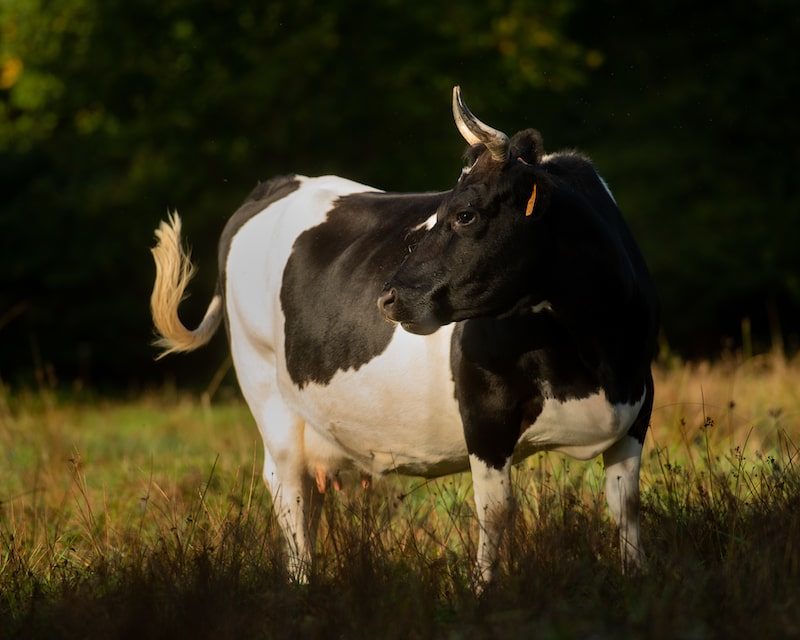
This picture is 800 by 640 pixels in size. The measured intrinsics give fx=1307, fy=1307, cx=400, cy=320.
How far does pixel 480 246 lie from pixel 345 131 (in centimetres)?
1773

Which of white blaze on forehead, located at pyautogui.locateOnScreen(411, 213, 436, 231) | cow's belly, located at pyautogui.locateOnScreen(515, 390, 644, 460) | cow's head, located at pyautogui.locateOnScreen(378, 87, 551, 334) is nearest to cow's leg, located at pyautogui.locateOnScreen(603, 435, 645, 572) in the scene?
cow's belly, located at pyautogui.locateOnScreen(515, 390, 644, 460)

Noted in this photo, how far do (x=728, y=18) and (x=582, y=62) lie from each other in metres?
2.60

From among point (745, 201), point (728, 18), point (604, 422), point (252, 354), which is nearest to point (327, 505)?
point (252, 354)

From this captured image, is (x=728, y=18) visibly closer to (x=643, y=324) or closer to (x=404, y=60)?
(x=404, y=60)

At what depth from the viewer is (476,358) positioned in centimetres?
500

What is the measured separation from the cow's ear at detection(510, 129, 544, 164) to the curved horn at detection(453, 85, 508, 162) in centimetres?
15

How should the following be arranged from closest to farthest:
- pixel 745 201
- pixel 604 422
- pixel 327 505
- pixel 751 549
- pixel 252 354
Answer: pixel 751 549 → pixel 604 422 → pixel 327 505 → pixel 252 354 → pixel 745 201

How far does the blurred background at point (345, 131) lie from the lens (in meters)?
21.0

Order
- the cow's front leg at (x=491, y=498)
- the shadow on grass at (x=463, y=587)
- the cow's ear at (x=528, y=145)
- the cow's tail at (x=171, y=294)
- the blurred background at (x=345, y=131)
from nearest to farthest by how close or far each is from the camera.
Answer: the shadow on grass at (x=463, y=587)
the cow's ear at (x=528, y=145)
the cow's front leg at (x=491, y=498)
the cow's tail at (x=171, y=294)
the blurred background at (x=345, y=131)

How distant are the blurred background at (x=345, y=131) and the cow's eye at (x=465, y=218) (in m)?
16.5

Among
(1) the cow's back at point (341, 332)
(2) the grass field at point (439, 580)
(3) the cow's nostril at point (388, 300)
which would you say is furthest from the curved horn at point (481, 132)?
(2) the grass field at point (439, 580)

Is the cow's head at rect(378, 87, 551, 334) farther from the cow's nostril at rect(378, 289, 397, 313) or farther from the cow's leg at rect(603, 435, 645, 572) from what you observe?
the cow's leg at rect(603, 435, 645, 572)

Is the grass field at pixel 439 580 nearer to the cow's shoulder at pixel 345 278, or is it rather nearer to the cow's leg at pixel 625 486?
the cow's leg at pixel 625 486

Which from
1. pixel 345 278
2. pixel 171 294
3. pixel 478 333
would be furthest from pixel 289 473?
pixel 478 333
